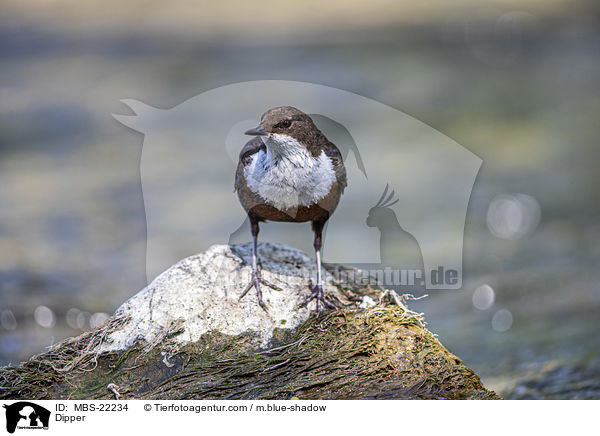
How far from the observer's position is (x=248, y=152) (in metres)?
4.05

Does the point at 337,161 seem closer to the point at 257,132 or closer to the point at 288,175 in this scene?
the point at 288,175

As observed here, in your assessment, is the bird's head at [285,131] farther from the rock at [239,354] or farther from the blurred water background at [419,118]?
the blurred water background at [419,118]

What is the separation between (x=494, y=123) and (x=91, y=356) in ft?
29.5

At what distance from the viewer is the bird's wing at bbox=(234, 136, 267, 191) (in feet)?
13.0

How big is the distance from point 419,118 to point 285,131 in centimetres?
788

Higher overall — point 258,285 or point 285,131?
point 285,131

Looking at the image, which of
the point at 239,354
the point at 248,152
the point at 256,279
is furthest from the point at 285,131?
the point at 239,354

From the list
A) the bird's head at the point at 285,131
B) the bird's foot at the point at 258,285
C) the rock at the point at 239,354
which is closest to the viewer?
the rock at the point at 239,354
